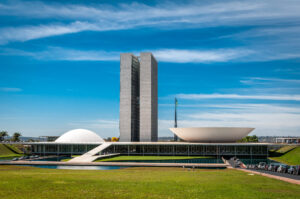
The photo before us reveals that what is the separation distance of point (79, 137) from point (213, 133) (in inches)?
1300

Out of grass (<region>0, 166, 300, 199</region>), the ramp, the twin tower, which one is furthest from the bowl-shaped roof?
grass (<region>0, 166, 300, 199</region>)

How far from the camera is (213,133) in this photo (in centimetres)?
6506

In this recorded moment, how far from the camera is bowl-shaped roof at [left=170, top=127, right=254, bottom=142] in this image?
64.5 metres

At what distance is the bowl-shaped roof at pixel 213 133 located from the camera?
64.5 m

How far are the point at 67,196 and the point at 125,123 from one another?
61725mm

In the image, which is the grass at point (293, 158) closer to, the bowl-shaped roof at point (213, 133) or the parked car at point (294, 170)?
the bowl-shaped roof at point (213, 133)

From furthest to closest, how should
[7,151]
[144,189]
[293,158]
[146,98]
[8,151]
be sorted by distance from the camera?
[146,98], [8,151], [7,151], [293,158], [144,189]

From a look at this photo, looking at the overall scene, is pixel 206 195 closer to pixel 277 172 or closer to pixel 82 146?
pixel 277 172

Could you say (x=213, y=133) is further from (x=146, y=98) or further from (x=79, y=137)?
(x=79, y=137)

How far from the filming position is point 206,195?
18453 mm

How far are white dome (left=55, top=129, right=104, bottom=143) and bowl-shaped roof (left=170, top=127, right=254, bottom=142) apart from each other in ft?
76.5

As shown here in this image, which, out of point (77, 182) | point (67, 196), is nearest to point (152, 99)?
point (77, 182)

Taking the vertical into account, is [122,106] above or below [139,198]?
above

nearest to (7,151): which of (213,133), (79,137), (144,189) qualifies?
(79,137)
